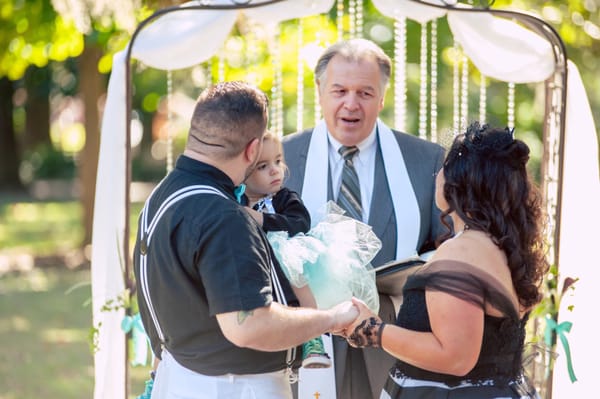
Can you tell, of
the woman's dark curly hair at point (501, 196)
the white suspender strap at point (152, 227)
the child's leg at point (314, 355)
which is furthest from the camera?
the child's leg at point (314, 355)

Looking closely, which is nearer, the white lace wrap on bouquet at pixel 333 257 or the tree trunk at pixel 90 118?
the white lace wrap on bouquet at pixel 333 257

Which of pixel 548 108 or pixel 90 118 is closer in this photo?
pixel 548 108

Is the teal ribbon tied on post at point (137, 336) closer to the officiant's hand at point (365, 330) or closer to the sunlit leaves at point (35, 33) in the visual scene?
the officiant's hand at point (365, 330)

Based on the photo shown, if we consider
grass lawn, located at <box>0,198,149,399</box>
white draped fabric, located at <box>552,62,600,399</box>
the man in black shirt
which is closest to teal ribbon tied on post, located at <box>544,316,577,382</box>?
white draped fabric, located at <box>552,62,600,399</box>

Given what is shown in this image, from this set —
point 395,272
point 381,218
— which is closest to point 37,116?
point 381,218

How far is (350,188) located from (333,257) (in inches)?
48.0

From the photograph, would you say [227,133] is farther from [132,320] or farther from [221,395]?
[132,320]

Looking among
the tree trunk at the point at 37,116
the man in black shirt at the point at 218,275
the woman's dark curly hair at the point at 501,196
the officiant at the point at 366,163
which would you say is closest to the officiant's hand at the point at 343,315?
the man in black shirt at the point at 218,275

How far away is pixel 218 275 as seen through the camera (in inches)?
98.8

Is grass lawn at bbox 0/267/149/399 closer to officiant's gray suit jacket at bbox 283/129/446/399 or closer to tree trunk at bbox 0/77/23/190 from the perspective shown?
officiant's gray suit jacket at bbox 283/129/446/399

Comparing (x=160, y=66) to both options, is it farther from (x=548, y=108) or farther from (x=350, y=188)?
(x=548, y=108)

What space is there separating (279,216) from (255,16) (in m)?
2.12

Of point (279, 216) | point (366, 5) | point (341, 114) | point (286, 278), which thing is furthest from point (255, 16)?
point (366, 5)

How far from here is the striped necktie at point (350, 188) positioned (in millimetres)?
4387
